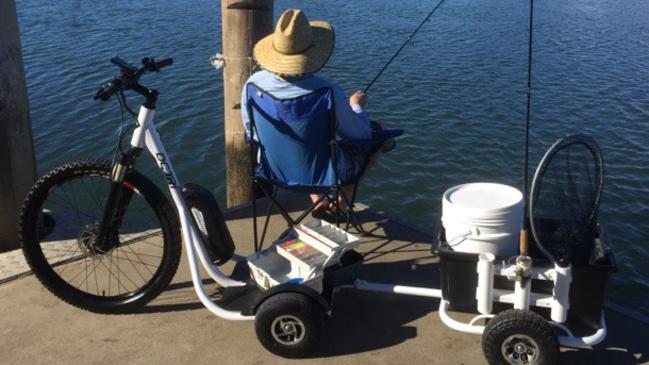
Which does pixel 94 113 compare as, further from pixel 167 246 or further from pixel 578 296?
pixel 578 296

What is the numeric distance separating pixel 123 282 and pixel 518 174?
5.41 m

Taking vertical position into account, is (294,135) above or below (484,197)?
above

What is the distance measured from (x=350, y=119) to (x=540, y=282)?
1.36 metres

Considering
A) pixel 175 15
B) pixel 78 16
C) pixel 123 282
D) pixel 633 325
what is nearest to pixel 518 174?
pixel 633 325

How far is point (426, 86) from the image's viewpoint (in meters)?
11.1

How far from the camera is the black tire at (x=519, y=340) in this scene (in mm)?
3012

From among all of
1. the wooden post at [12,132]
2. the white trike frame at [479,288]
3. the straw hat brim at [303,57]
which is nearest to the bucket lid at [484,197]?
the white trike frame at [479,288]

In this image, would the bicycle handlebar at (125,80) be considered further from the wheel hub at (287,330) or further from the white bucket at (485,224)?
the white bucket at (485,224)

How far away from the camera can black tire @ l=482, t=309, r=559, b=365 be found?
301 cm

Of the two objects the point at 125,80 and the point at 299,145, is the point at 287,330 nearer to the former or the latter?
the point at 299,145

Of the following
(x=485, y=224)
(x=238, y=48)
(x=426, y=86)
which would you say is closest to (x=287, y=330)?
(x=485, y=224)

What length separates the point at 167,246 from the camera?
3586mm

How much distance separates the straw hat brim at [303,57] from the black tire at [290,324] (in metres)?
1.23

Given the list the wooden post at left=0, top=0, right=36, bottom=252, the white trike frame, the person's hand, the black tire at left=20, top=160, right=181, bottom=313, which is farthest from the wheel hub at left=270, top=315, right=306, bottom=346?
the wooden post at left=0, top=0, right=36, bottom=252
